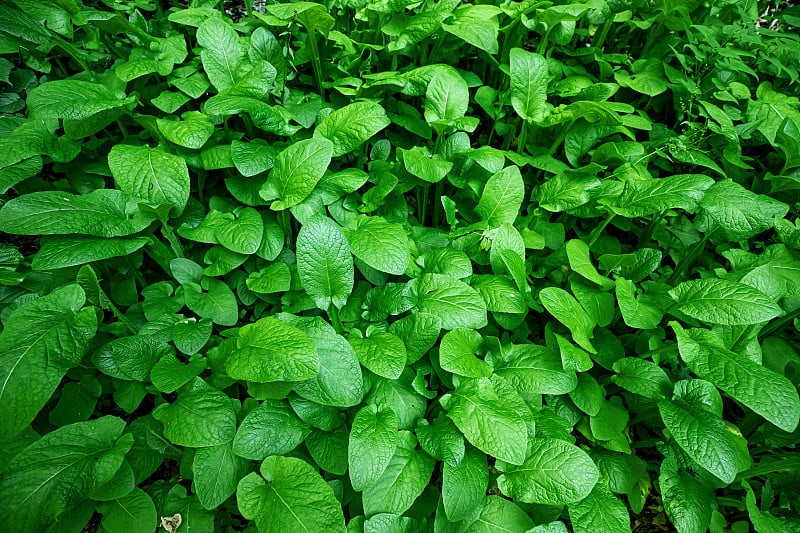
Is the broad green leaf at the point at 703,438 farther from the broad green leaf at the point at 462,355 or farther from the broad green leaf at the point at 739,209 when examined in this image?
the broad green leaf at the point at 739,209

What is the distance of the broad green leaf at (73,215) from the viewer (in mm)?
1619

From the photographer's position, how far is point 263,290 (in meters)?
1.73

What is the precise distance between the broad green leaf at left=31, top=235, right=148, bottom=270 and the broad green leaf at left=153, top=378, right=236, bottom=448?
57cm

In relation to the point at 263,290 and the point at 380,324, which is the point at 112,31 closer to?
the point at 263,290

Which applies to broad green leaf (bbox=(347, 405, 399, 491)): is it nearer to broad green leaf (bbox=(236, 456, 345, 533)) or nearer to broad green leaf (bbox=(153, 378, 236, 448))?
broad green leaf (bbox=(236, 456, 345, 533))

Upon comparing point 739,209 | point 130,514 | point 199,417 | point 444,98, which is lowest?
point 130,514

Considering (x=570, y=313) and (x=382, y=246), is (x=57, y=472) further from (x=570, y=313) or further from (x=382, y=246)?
(x=570, y=313)

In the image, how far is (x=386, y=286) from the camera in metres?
1.75

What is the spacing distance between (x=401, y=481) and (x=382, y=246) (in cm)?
76

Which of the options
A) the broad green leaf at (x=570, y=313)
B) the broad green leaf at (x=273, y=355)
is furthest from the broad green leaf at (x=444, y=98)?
the broad green leaf at (x=273, y=355)

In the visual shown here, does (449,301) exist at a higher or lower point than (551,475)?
higher

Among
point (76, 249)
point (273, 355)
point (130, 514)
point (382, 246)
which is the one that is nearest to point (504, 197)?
point (382, 246)

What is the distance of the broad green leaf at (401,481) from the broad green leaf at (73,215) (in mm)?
1218

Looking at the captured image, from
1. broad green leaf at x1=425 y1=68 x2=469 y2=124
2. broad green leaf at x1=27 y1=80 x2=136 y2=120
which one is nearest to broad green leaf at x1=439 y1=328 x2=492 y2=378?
broad green leaf at x1=425 y1=68 x2=469 y2=124
